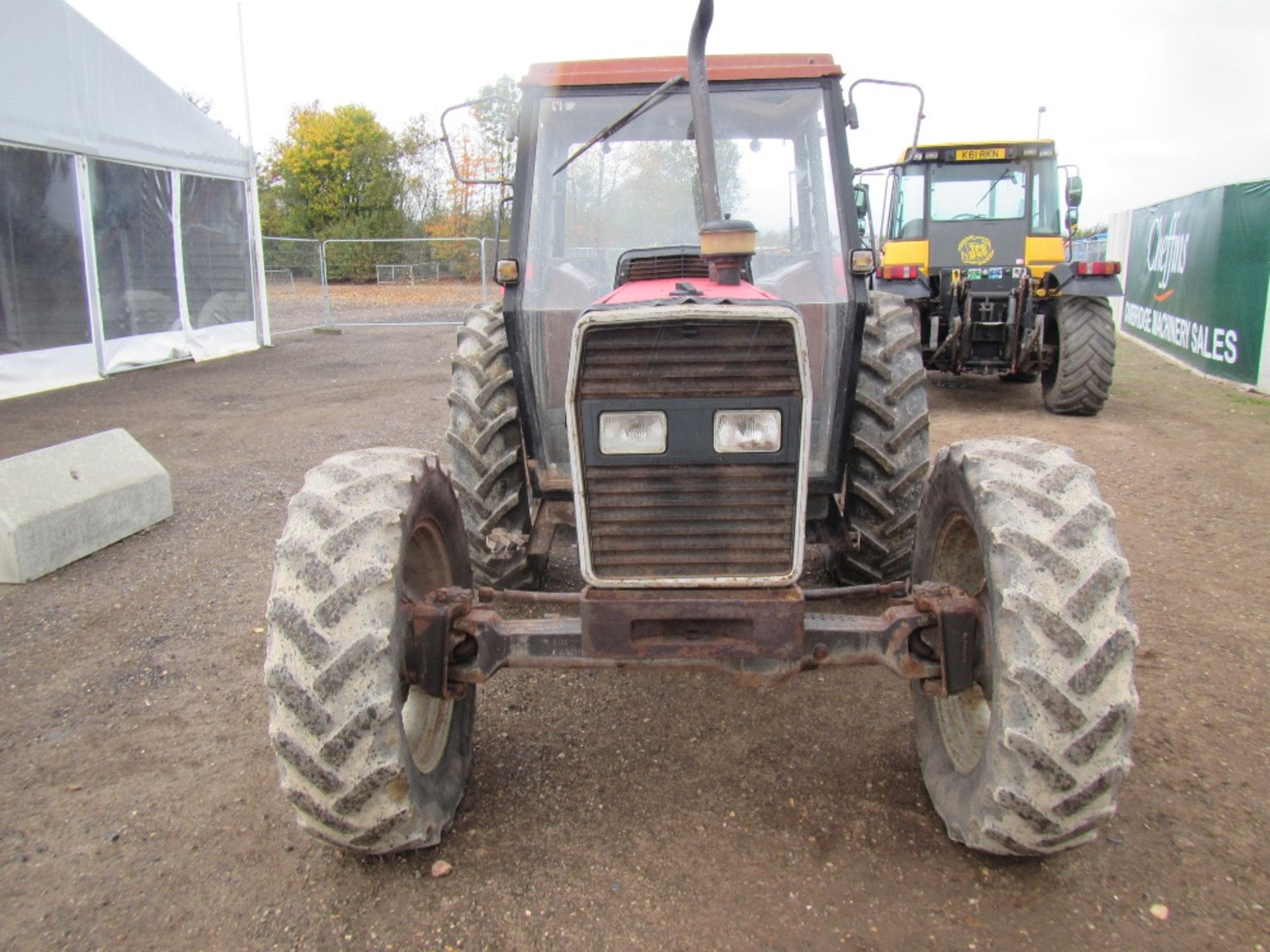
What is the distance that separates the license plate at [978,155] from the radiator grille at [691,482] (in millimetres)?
9311

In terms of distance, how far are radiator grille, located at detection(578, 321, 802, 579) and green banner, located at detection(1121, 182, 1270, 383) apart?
35.2 ft

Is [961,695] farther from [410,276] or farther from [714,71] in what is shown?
[410,276]

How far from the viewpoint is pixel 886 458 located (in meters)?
3.95

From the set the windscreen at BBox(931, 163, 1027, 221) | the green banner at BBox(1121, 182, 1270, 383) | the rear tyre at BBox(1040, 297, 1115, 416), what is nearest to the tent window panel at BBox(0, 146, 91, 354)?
the windscreen at BBox(931, 163, 1027, 221)

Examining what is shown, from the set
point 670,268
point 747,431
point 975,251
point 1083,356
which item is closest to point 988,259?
point 975,251

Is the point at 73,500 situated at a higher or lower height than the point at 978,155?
lower

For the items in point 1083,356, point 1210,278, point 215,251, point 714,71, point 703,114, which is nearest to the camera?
point 703,114

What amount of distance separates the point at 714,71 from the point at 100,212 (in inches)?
442

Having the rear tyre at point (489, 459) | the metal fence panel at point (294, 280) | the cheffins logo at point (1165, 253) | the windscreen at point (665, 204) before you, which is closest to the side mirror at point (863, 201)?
the windscreen at point (665, 204)

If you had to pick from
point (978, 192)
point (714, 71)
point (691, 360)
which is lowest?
point (691, 360)

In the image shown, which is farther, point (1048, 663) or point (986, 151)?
point (986, 151)

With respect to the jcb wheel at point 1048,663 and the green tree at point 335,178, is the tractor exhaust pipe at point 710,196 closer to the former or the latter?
the jcb wheel at point 1048,663

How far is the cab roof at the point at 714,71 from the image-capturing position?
3.89 meters

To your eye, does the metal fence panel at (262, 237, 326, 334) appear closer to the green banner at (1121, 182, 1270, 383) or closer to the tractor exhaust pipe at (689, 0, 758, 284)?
the green banner at (1121, 182, 1270, 383)
